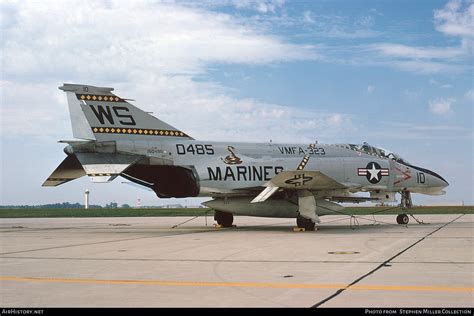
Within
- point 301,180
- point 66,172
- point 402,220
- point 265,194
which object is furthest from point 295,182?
point 66,172

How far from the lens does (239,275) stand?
886 cm

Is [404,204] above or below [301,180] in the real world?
below

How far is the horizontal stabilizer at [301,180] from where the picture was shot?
1919 cm

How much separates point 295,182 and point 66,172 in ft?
26.0

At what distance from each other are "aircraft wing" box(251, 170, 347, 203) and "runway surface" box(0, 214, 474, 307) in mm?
4735

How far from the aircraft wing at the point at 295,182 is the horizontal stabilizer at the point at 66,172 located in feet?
20.4

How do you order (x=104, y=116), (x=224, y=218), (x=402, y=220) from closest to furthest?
(x=104, y=116) → (x=224, y=218) → (x=402, y=220)

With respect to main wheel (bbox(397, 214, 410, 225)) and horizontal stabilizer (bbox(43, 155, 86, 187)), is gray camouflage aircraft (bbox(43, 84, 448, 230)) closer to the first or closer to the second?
horizontal stabilizer (bbox(43, 155, 86, 187))

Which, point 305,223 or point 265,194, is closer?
point 265,194

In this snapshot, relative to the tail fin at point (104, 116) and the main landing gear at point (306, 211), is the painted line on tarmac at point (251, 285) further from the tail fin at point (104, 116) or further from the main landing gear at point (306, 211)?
the main landing gear at point (306, 211)

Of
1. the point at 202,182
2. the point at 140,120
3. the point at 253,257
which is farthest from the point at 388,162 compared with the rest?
the point at 253,257

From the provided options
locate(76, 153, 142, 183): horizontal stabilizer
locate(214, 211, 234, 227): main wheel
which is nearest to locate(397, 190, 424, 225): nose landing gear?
locate(214, 211, 234, 227): main wheel

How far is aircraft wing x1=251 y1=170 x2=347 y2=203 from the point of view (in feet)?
63.0

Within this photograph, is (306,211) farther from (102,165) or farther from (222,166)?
(102,165)
